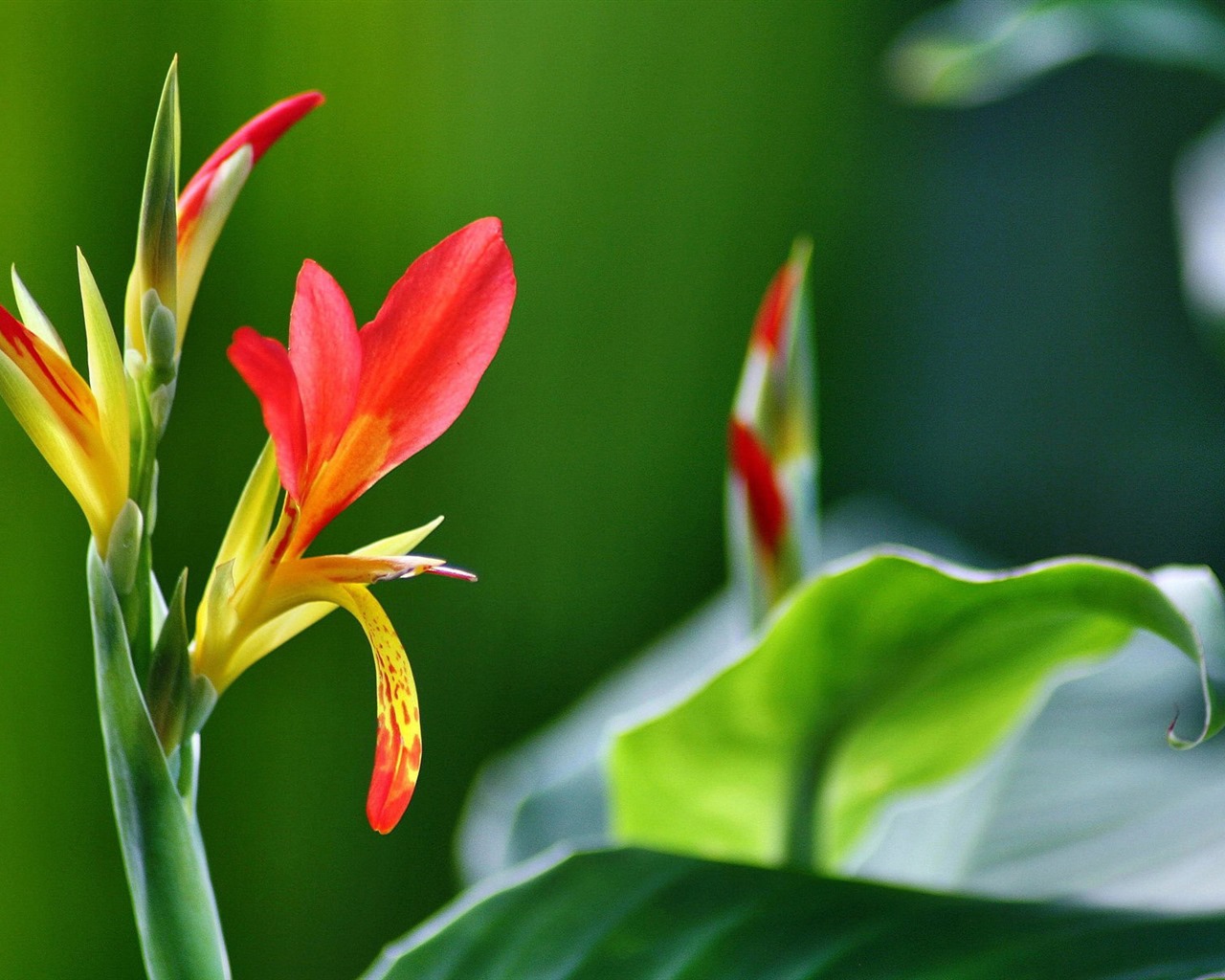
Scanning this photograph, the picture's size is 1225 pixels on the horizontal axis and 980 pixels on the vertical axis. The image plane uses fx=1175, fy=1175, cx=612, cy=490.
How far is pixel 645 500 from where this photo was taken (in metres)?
1.36

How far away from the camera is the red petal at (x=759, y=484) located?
433 millimetres

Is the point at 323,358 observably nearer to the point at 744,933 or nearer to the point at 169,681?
the point at 169,681

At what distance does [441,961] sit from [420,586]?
915 millimetres

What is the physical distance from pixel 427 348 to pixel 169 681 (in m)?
0.09

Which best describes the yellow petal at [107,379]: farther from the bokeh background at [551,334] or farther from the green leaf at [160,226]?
the bokeh background at [551,334]

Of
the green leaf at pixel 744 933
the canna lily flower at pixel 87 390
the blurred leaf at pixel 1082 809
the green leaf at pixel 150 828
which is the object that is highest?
the canna lily flower at pixel 87 390

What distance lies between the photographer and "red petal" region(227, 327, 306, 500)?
180 mm

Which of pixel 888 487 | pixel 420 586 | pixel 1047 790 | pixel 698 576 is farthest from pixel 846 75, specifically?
pixel 1047 790

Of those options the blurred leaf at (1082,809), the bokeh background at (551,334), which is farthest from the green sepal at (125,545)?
the bokeh background at (551,334)

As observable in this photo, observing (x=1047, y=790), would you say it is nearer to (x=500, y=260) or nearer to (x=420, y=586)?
(x=500, y=260)

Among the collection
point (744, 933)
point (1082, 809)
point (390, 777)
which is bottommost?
point (1082, 809)

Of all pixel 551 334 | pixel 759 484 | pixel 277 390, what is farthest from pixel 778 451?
pixel 551 334

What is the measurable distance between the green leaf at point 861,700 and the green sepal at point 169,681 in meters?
0.18

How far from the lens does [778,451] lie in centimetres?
46
